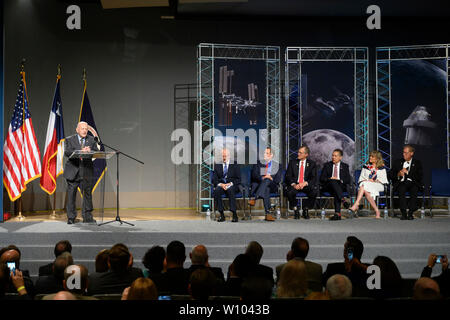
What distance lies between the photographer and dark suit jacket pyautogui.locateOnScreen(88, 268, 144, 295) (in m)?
3.22

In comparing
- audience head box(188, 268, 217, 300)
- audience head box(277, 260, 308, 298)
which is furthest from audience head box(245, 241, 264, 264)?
audience head box(188, 268, 217, 300)

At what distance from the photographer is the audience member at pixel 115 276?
3.22 metres

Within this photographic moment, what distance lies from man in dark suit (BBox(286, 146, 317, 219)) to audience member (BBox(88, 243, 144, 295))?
15.1ft

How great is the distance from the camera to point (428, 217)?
7.74m

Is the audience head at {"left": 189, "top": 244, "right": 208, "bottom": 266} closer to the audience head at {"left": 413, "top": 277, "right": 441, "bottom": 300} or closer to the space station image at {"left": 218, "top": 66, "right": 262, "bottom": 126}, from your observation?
the audience head at {"left": 413, "top": 277, "right": 441, "bottom": 300}

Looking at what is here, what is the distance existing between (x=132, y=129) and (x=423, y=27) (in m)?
6.06

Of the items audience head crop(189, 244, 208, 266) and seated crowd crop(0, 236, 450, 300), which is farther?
audience head crop(189, 244, 208, 266)

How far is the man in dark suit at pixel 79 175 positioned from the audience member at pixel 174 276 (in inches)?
142

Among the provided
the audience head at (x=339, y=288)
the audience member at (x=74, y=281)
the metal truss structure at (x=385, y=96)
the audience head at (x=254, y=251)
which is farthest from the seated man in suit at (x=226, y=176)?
the audience head at (x=339, y=288)

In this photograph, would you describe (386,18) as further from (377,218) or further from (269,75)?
(377,218)

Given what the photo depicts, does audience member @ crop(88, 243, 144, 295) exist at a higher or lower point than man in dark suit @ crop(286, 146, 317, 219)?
lower

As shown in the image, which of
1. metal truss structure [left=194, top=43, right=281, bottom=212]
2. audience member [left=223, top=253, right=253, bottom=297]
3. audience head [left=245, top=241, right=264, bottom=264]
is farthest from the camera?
metal truss structure [left=194, top=43, right=281, bottom=212]

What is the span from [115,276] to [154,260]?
0.29 meters

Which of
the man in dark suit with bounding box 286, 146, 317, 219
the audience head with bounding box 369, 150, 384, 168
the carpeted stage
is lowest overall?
the carpeted stage
